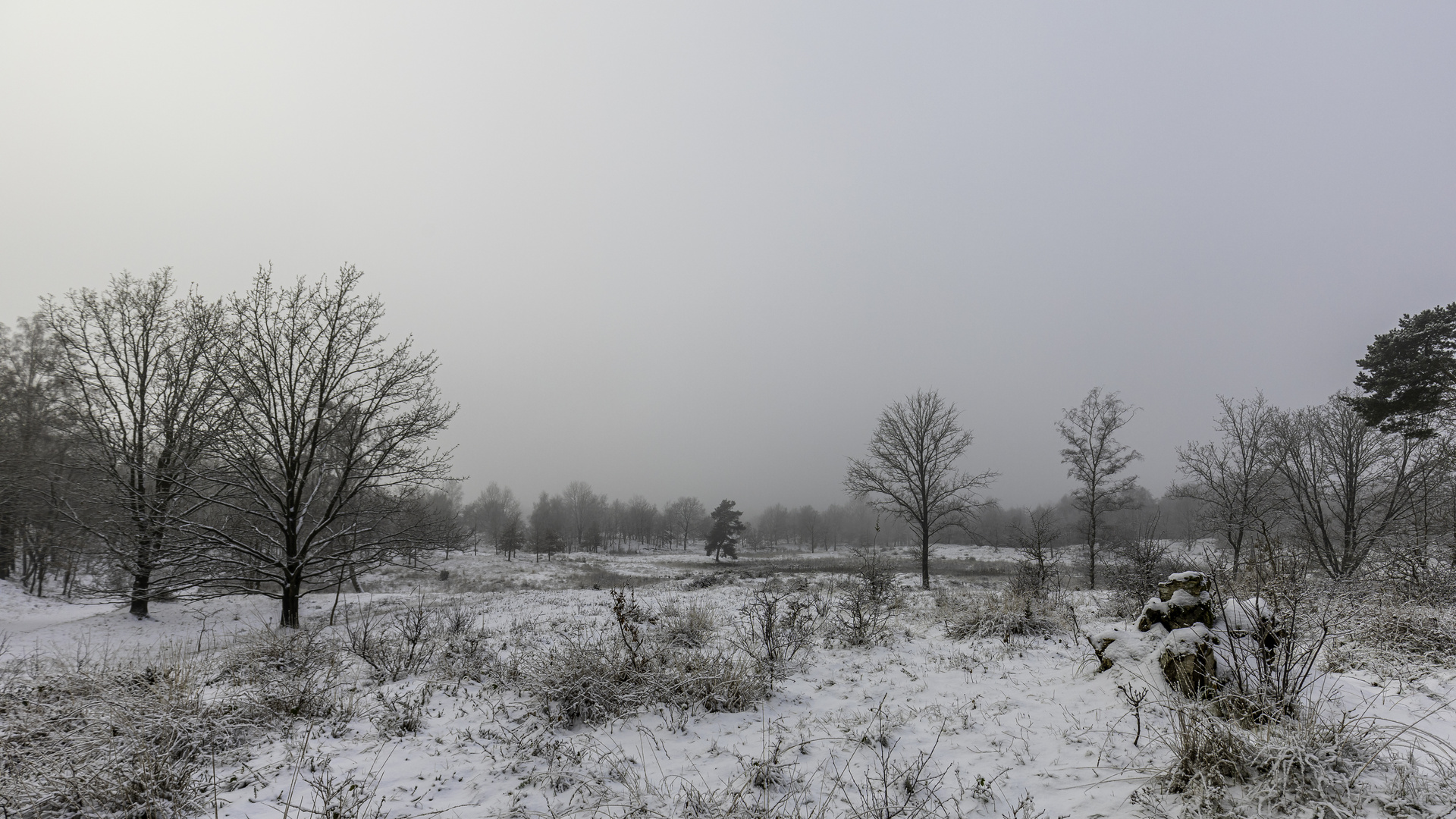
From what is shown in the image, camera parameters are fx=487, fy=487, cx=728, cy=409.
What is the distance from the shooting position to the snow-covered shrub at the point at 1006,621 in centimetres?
890

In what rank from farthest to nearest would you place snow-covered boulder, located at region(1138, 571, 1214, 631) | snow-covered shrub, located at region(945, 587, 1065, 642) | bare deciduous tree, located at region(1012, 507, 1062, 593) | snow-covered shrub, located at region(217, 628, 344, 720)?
1. bare deciduous tree, located at region(1012, 507, 1062, 593)
2. snow-covered shrub, located at region(945, 587, 1065, 642)
3. snow-covered boulder, located at region(1138, 571, 1214, 631)
4. snow-covered shrub, located at region(217, 628, 344, 720)

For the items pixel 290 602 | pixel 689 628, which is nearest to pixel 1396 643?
pixel 689 628

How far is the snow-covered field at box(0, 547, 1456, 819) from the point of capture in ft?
11.5

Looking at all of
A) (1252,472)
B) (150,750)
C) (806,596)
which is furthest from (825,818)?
(1252,472)

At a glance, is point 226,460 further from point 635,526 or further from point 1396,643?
point 635,526

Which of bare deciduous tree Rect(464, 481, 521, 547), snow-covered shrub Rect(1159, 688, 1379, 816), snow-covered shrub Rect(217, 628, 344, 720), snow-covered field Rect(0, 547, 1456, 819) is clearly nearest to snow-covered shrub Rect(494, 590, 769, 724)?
snow-covered field Rect(0, 547, 1456, 819)

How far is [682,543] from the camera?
262 feet

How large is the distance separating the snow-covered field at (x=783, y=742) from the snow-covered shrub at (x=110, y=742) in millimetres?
211

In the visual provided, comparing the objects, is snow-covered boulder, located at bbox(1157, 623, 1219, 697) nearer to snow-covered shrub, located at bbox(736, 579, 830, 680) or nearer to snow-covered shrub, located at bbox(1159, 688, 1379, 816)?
snow-covered shrub, located at bbox(1159, 688, 1379, 816)

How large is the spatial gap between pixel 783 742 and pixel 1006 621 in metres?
6.42

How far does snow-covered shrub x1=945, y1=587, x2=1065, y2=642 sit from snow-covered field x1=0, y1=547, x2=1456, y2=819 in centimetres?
79

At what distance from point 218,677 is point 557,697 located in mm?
4160

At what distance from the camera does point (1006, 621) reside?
8.98m

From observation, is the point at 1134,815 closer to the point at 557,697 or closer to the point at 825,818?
the point at 825,818
